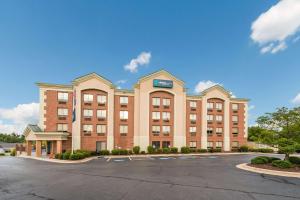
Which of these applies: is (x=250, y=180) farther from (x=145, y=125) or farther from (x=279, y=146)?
(x=145, y=125)

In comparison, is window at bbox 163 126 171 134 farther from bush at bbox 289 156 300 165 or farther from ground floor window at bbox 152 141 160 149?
bush at bbox 289 156 300 165

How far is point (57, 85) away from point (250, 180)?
3106 cm

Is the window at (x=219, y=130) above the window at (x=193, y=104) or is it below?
below

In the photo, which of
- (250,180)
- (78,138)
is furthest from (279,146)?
(78,138)

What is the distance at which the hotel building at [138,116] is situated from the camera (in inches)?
1339

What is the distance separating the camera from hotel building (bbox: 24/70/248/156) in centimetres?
3400

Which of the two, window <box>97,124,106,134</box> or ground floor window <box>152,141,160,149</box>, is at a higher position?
window <box>97,124,106,134</box>

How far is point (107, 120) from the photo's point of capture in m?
36.4

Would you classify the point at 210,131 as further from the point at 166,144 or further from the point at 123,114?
the point at 123,114

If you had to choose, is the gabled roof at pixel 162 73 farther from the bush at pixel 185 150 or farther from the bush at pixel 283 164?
the bush at pixel 283 164

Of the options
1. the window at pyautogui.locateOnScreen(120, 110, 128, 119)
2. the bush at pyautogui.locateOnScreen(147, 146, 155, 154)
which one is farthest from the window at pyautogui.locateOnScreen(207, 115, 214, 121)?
the window at pyautogui.locateOnScreen(120, 110, 128, 119)

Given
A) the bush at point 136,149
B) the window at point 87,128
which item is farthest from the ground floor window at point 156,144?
the window at point 87,128

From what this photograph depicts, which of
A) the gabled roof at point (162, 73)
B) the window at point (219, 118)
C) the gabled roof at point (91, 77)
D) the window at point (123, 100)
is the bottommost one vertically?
the window at point (219, 118)

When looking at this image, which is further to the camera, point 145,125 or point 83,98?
point 145,125
